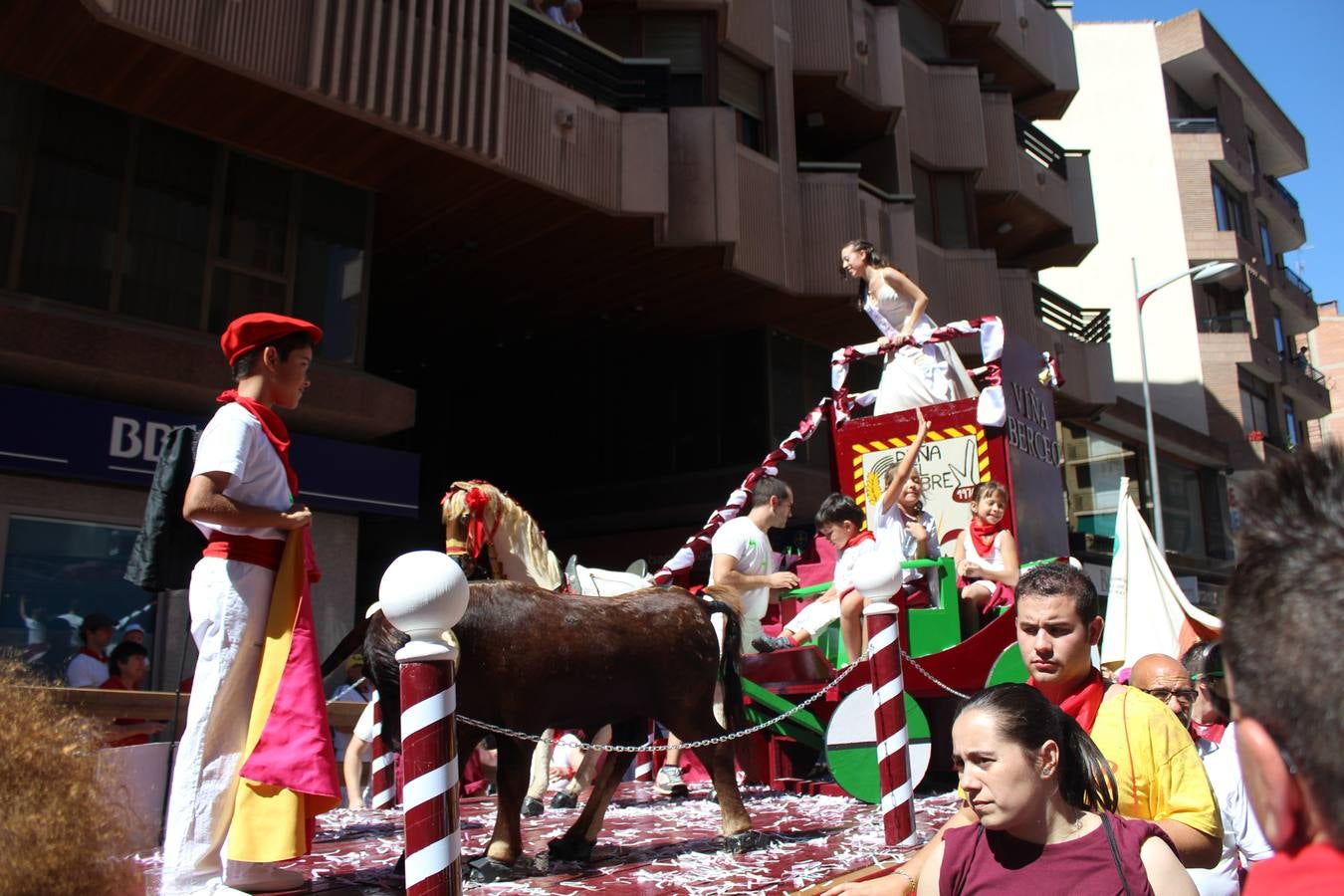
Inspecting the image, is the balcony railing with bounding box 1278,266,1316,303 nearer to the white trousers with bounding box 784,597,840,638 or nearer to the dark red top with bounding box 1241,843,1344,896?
the white trousers with bounding box 784,597,840,638

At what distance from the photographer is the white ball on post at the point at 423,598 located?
10.4 ft

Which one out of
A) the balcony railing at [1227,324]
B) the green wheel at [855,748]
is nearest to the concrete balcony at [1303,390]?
the balcony railing at [1227,324]

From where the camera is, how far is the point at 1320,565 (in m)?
1.09

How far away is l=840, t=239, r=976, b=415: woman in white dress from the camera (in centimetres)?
933

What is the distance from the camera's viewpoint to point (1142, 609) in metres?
8.83

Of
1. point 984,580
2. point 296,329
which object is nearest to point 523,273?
point 984,580

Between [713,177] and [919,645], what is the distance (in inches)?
400

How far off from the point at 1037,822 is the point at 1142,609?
717 cm

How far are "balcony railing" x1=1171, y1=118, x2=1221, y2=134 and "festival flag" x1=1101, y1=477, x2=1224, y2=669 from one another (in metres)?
33.2

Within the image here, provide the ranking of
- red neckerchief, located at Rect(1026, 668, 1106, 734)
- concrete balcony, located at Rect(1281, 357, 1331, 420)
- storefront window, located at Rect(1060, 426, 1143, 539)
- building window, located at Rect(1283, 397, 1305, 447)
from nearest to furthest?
red neckerchief, located at Rect(1026, 668, 1106, 734)
storefront window, located at Rect(1060, 426, 1143, 539)
concrete balcony, located at Rect(1281, 357, 1331, 420)
building window, located at Rect(1283, 397, 1305, 447)

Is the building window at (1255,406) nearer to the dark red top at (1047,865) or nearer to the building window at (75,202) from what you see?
the building window at (75,202)

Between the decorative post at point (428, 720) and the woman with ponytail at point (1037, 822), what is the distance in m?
1.38

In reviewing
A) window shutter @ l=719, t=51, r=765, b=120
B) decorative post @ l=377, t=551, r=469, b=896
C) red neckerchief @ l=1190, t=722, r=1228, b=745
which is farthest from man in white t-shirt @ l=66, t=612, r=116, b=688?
window shutter @ l=719, t=51, r=765, b=120

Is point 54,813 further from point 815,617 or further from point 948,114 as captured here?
point 948,114
